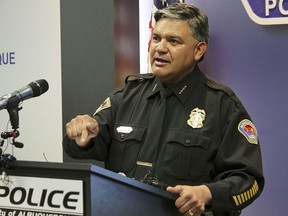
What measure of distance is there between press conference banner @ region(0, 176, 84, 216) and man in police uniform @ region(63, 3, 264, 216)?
38cm

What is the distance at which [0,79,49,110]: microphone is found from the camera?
1737mm

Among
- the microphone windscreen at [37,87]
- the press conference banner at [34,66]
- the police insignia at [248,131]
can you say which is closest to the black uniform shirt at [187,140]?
the police insignia at [248,131]

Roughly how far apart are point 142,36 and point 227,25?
1.62ft

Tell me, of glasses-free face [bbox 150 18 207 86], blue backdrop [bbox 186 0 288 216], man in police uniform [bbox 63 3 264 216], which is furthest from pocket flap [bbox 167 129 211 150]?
blue backdrop [bbox 186 0 288 216]

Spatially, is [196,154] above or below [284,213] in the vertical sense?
above

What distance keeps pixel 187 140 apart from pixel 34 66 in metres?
1.56

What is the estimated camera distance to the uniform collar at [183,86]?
6.99 ft

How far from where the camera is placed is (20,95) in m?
1.79

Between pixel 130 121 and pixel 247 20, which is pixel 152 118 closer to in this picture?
pixel 130 121

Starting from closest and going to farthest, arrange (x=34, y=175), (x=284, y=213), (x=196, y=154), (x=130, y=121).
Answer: (x=34, y=175) → (x=196, y=154) → (x=130, y=121) → (x=284, y=213)

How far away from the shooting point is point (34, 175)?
1.49m

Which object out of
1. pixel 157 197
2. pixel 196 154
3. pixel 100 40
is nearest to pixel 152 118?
pixel 196 154

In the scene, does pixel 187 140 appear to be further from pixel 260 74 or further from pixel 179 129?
pixel 260 74

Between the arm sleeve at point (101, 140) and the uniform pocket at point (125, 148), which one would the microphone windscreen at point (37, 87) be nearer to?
the arm sleeve at point (101, 140)
